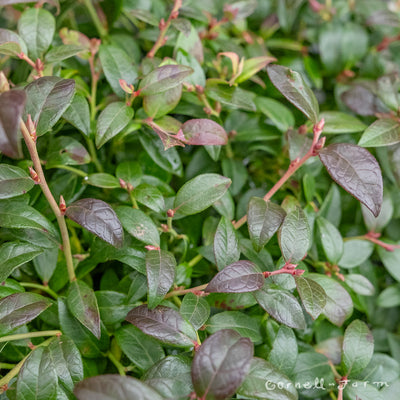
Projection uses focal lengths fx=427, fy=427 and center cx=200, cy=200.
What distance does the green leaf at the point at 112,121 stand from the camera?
61 cm

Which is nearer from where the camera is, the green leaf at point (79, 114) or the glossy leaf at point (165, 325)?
the glossy leaf at point (165, 325)

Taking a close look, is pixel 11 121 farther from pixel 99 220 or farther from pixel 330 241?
pixel 330 241

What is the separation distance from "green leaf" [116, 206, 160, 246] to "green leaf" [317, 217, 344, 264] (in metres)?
0.28

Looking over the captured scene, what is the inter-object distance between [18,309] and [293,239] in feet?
1.24

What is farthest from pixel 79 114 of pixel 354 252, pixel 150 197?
pixel 354 252

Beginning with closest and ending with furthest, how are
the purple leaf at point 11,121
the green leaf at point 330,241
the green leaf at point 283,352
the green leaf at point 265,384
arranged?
the purple leaf at point 11,121 < the green leaf at point 265,384 < the green leaf at point 283,352 < the green leaf at point 330,241

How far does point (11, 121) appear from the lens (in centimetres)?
40

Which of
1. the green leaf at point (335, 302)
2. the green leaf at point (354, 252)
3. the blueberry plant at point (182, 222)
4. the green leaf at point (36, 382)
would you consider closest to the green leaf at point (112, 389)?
the blueberry plant at point (182, 222)

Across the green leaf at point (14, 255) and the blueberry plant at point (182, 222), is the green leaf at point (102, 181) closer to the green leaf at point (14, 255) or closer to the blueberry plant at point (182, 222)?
the blueberry plant at point (182, 222)

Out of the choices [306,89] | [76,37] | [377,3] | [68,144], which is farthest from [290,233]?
[377,3]

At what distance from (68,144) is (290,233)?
0.37 meters

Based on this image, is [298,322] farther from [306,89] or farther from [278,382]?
[306,89]

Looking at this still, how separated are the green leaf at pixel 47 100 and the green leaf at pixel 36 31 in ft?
0.50

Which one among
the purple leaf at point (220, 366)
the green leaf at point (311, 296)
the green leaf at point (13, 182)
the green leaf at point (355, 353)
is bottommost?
the green leaf at point (355, 353)
